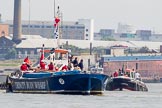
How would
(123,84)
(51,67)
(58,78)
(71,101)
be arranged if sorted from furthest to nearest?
(123,84) → (51,67) → (58,78) → (71,101)

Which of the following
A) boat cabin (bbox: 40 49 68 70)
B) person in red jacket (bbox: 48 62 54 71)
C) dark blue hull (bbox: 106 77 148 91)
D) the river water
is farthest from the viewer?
dark blue hull (bbox: 106 77 148 91)

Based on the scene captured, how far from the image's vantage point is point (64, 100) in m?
55.3

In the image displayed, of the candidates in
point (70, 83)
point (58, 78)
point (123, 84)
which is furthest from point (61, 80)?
point (123, 84)

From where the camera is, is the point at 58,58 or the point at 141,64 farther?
the point at 141,64

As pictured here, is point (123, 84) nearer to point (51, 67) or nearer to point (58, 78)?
point (51, 67)

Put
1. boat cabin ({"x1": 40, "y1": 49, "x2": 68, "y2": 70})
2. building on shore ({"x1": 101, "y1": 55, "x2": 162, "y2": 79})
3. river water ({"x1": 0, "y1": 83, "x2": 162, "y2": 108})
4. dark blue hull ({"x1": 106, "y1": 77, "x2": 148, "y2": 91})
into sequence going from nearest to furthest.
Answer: river water ({"x1": 0, "y1": 83, "x2": 162, "y2": 108}) < boat cabin ({"x1": 40, "y1": 49, "x2": 68, "y2": 70}) < dark blue hull ({"x1": 106, "y1": 77, "x2": 148, "y2": 91}) < building on shore ({"x1": 101, "y1": 55, "x2": 162, "y2": 79})

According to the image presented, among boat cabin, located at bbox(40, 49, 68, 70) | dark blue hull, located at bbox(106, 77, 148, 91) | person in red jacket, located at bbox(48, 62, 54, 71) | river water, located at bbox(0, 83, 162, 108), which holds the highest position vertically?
boat cabin, located at bbox(40, 49, 68, 70)

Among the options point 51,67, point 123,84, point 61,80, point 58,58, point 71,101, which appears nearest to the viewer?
point 71,101

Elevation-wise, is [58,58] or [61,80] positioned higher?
[58,58]

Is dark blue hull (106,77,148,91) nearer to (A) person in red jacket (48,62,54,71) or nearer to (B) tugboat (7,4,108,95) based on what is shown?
(B) tugboat (7,4,108,95)

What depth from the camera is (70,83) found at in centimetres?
5897

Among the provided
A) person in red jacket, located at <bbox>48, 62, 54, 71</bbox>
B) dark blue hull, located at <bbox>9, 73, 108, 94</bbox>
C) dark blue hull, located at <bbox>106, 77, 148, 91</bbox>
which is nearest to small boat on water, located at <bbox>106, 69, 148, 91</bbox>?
dark blue hull, located at <bbox>106, 77, 148, 91</bbox>

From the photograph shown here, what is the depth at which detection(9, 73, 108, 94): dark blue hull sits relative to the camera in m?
58.8

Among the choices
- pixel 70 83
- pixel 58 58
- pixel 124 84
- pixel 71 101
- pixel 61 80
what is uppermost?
pixel 58 58
